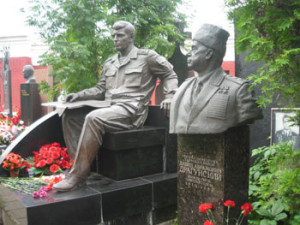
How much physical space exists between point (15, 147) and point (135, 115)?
1.84 m

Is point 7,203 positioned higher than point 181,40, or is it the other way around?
point 181,40

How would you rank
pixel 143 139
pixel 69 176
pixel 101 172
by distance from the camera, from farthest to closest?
1. pixel 101 172
2. pixel 143 139
3. pixel 69 176

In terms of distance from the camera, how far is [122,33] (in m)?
4.32

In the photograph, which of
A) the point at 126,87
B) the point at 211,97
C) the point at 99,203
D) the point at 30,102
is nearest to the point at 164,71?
the point at 126,87

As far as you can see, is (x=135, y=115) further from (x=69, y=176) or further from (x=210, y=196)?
(x=210, y=196)

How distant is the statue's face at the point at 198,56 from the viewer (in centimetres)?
301

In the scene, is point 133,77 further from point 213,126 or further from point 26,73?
point 26,73

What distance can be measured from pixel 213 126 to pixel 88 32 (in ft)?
12.6

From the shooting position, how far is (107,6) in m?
6.16

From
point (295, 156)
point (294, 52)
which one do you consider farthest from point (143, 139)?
point (294, 52)

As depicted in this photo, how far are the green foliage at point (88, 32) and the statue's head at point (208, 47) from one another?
2989 millimetres

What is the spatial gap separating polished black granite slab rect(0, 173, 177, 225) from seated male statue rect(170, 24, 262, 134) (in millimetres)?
1107

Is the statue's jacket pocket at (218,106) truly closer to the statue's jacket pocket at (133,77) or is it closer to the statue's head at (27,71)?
the statue's jacket pocket at (133,77)

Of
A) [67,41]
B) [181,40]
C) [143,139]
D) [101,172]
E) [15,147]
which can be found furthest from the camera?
[181,40]
